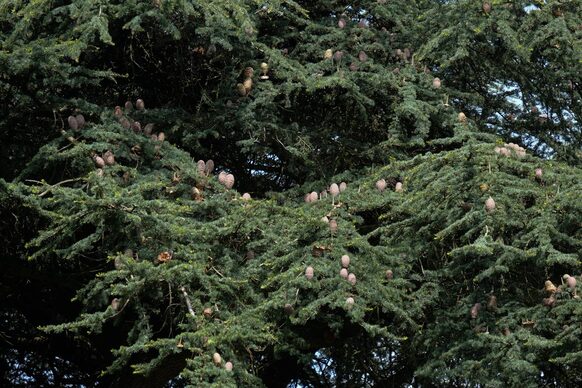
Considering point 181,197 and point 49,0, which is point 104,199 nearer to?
point 181,197

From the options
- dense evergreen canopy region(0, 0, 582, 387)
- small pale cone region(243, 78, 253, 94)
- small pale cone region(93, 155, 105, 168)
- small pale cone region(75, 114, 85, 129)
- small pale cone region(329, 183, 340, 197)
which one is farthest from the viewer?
small pale cone region(243, 78, 253, 94)

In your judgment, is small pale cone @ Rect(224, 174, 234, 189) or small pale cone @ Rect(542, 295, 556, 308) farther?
small pale cone @ Rect(224, 174, 234, 189)

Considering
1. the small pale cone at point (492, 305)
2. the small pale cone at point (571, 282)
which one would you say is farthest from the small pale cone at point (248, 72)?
the small pale cone at point (571, 282)

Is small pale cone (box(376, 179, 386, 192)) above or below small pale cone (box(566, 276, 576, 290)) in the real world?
above

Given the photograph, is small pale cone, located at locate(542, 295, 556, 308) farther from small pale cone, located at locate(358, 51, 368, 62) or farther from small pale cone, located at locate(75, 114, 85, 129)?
small pale cone, located at locate(75, 114, 85, 129)

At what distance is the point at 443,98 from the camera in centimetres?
880

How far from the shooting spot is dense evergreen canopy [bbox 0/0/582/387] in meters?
6.44

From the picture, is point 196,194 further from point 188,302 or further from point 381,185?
point 381,185

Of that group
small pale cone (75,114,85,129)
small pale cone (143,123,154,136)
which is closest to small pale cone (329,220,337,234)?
small pale cone (143,123,154,136)

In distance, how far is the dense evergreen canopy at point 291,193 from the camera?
6.44 m

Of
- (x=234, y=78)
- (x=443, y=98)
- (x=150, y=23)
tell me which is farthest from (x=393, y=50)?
(x=150, y=23)

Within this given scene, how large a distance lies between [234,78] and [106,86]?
1.12 metres

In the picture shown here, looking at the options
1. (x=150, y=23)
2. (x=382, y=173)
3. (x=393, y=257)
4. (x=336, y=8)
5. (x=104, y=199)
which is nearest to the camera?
(x=104, y=199)

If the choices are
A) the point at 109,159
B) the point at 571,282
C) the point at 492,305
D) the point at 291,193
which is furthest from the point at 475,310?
the point at 109,159
